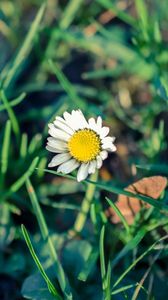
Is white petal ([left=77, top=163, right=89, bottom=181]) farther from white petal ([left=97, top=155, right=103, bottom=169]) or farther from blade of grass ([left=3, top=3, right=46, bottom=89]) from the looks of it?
blade of grass ([left=3, top=3, right=46, bottom=89])

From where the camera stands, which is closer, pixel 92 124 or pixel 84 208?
pixel 92 124

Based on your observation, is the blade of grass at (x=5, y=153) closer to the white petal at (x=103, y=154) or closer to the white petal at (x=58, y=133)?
the white petal at (x=58, y=133)

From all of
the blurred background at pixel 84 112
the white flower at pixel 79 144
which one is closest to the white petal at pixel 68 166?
the white flower at pixel 79 144

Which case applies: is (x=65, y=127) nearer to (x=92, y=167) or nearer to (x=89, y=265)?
(x=92, y=167)

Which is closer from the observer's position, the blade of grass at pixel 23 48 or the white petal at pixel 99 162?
the white petal at pixel 99 162

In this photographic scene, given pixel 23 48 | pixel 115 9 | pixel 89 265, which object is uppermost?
pixel 23 48

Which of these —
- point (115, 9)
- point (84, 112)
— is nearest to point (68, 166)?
point (84, 112)

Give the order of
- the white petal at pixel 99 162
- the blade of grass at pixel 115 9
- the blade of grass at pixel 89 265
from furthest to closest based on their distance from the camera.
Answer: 1. the blade of grass at pixel 115 9
2. the blade of grass at pixel 89 265
3. the white petal at pixel 99 162
